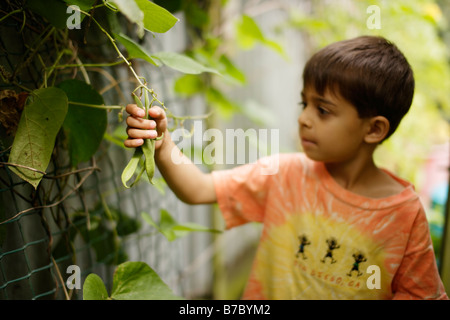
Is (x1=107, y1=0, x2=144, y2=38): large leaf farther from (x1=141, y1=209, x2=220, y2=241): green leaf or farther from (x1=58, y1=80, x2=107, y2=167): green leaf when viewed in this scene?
(x1=141, y1=209, x2=220, y2=241): green leaf

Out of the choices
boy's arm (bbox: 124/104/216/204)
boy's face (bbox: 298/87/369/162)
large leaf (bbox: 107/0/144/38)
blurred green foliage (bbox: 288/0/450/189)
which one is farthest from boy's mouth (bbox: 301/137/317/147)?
blurred green foliage (bbox: 288/0/450/189)

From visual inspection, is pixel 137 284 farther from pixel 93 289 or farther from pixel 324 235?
pixel 324 235

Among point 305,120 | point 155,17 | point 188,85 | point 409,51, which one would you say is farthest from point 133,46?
point 409,51

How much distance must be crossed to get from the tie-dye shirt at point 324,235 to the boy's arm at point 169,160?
0.05 metres

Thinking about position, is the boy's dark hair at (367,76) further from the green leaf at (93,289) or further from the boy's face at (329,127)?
the green leaf at (93,289)

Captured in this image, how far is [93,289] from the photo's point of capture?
580mm

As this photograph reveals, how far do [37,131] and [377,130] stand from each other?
68 centimetres

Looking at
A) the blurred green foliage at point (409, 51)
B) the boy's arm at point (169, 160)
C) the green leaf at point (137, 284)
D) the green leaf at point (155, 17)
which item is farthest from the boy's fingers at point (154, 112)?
the blurred green foliage at point (409, 51)

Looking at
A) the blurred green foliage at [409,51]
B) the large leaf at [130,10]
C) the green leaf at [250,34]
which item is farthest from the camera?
the blurred green foliage at [409,51]

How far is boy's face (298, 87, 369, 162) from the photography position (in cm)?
73

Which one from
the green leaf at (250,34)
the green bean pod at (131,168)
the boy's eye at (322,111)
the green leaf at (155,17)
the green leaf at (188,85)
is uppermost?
the green leaf at (250,34)

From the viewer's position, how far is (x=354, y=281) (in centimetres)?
76

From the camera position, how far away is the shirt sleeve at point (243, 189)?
33.4 inches

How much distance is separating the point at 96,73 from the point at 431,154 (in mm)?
2064
